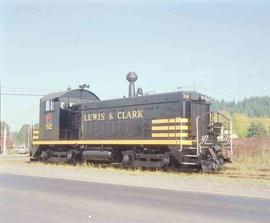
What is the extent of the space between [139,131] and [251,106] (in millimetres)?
145649

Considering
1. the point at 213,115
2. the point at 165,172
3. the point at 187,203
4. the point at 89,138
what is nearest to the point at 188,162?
the point at 165,172

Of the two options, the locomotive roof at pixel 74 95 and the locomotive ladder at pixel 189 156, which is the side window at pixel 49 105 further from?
the locomotive ladder at pixel 189 156

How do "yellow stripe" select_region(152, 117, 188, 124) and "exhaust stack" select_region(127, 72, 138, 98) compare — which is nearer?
"yellow stripe" select_region(152, 117, 188, 124)

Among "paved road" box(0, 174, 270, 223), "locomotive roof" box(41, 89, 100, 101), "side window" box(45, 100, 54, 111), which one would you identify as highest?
"locomotive roof" box(41, 89, 100, 101)

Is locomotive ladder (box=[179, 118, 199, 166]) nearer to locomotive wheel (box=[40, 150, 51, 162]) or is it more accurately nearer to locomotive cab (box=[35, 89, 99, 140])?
locomotive cab (box=[35, 89, 99, 140])

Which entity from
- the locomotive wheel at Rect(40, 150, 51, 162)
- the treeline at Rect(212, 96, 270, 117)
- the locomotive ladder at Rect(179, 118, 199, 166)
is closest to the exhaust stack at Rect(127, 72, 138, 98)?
the locomotive wheel at Rect(40, 150, 51, 162)

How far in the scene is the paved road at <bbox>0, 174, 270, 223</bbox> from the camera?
368 inches

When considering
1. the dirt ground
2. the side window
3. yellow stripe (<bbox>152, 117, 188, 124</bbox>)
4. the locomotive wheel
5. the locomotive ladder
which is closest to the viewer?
the dirt ground

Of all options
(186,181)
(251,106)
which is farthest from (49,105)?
(251,106)

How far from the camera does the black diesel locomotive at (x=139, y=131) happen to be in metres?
21.5

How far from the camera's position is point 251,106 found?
16375 cm

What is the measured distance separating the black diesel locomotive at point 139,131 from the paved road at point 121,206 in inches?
281

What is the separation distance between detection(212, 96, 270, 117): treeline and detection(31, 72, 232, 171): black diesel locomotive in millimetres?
121399

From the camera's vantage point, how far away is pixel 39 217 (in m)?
9.41
